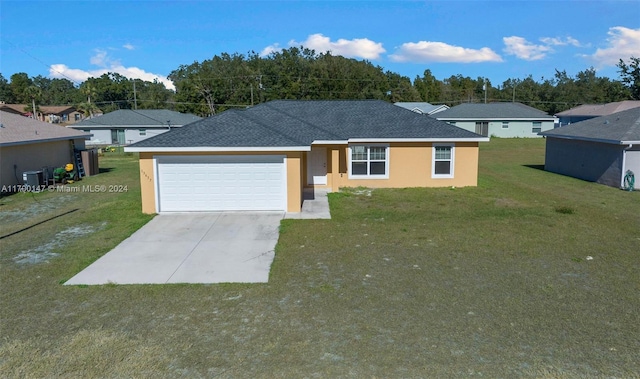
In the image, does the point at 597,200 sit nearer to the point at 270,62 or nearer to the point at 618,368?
the point at 618,368

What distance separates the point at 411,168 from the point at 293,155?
6856 millimetres

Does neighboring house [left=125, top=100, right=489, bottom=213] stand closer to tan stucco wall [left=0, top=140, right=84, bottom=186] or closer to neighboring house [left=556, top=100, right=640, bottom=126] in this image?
tan stucco wall [left=0, top=140, right=84, bottom=186]

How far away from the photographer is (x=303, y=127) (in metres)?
19.2

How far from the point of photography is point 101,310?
769 cm

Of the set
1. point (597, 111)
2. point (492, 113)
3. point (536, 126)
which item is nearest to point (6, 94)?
point (492, 113)

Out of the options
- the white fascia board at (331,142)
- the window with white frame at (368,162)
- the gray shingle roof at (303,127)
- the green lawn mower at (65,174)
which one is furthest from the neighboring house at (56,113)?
the white fascia board at (331,142)

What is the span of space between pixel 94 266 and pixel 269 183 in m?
6.66

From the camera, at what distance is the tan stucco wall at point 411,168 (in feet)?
65.3

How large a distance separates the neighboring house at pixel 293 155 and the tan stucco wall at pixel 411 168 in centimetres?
4

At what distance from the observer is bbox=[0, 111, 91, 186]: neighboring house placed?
19984 millimetres

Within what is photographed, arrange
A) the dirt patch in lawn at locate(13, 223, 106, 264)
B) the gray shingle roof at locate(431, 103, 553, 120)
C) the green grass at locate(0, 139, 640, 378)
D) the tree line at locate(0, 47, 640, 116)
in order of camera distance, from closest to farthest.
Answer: the green grass at locate(0, 139, 640, 378) < the dirt patch in lawn at locate(13, 223, 106, 264) < the gray shingle roof at locate(431, 103, 553, 120) < the tree line at locate(0, 47, 640, 116)

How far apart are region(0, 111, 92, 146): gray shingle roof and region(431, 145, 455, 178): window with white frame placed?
59.8 ft

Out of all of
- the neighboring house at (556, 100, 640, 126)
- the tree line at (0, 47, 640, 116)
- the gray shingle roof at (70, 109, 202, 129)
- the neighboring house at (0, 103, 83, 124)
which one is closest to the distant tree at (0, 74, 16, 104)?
the tree line at (0, 47, 640, 116)

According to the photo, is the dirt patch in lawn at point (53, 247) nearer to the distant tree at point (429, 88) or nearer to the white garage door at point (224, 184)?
the white garage door at point (224, 184)
